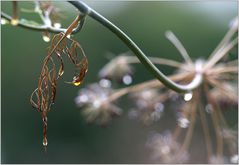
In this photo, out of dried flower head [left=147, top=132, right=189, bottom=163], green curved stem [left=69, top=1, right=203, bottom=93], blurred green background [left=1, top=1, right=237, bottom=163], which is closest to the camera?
green curved stem [left=69, top=1, right=203, bottom=93]

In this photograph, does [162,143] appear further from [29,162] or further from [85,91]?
[29,162]

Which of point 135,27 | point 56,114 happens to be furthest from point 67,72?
point 135,27

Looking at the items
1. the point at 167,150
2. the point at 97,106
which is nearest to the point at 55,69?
the point at 97,106

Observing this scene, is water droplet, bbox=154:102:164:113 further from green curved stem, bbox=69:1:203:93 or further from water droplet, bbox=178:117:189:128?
green curved stem, bbox=69:1:203:93

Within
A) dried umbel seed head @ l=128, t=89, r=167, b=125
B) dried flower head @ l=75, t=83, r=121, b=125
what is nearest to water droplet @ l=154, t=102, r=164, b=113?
dried umbel seed head @ l=128, t=89, r=167, b=125

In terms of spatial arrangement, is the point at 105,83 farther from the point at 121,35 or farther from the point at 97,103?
the point at 121,35

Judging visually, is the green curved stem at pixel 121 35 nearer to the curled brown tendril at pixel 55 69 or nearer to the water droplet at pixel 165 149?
the curled brown tendril at pixel 55 69

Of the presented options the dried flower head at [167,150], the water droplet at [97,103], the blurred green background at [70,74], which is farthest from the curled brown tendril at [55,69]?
the blurred green background at [70,74]

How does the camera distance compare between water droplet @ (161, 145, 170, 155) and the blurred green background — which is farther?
the blurred green background

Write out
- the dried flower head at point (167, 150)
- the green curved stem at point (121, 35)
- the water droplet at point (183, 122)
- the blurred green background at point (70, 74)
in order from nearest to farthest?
the green curved stem at point (121, 35) → the water droplet at point (183, 122) → the dried flower head at point (167, 150) → the blurred green background at point (70, 74)
